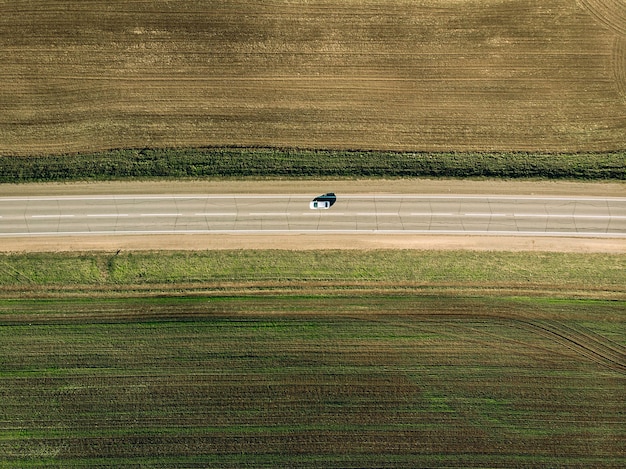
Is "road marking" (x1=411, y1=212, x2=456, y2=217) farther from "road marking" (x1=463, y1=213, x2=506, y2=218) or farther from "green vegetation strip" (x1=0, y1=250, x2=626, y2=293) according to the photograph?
"green vegetation strip" (x1=0, y1=250, x2=626, y2=293)

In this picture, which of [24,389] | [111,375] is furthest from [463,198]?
[24,389]

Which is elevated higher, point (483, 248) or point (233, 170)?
point (233, 170)

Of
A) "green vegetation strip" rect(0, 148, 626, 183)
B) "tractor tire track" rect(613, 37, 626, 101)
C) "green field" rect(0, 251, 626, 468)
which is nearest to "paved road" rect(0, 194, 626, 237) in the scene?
"green vegetation strip" rect(0, 148, 626, 183)

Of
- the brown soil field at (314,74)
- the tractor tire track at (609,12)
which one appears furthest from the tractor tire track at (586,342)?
the tractor tire track at (609,12)

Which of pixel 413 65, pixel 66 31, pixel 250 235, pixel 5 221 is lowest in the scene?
pixel 250 235

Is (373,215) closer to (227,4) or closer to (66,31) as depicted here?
(227,4)

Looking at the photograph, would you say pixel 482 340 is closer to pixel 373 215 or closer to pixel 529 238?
pixel 529 238
